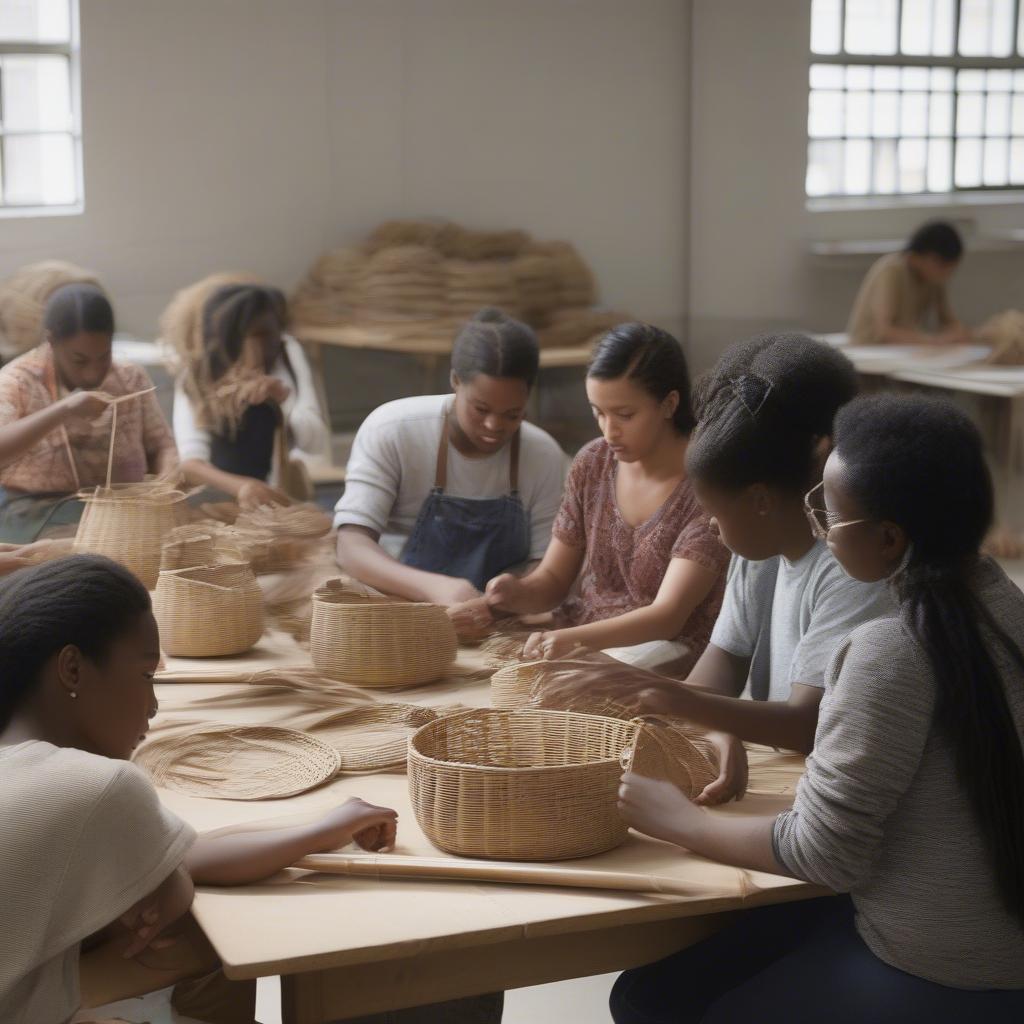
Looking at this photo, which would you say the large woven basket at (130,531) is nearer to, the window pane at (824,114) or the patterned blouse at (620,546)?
the patterned blouse at (620,546)

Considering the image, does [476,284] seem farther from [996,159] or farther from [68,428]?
[996,159]

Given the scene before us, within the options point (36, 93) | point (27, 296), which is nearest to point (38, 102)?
point (36, 93)

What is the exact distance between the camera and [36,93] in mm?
4273

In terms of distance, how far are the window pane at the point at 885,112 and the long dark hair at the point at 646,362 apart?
3.01 metres

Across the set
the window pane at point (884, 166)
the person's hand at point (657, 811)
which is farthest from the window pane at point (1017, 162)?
the person's hand at point (657, 811)

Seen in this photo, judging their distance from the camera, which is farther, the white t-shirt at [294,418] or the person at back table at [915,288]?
the person at back table at [915,288]

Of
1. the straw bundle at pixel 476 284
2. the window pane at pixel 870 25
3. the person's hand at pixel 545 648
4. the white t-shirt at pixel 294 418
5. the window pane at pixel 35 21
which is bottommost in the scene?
the person's hand at pixel 545 648

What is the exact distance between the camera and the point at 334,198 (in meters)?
4.81

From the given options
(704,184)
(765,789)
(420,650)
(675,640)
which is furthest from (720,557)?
(704,184)

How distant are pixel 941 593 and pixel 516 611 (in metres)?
1.38

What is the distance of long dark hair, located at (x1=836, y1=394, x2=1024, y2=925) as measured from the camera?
1469 millimetres

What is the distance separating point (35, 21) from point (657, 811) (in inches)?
142

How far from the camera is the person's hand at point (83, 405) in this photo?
11.6 feet

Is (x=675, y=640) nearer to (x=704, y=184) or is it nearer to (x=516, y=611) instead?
(x=516, y=611)
